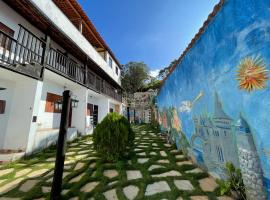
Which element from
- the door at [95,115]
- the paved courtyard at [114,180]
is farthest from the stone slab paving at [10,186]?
the door at [95,115]

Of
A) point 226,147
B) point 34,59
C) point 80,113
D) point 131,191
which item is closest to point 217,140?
point 226,147

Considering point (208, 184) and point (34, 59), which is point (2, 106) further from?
point (208, 184)

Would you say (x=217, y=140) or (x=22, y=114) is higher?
(x=22, y=114)

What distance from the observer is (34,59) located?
5750mm

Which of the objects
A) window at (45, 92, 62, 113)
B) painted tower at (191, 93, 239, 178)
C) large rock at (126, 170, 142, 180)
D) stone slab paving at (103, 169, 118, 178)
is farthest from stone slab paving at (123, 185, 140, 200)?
window at (45, 92, 62, 113)

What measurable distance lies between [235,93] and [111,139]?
3.36 m

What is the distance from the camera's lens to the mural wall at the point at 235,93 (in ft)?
5.91

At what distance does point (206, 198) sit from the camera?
2449mm

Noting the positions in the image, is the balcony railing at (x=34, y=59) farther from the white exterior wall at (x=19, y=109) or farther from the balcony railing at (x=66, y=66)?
the white exterior wall at (x=19, y=109)

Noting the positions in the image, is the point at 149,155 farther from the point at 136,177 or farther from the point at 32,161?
the point at 32,161

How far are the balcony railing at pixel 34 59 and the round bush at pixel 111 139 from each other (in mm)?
3424

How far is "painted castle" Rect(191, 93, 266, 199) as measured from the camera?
1.88m

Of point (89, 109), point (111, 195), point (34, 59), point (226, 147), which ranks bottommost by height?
point (111, 195)

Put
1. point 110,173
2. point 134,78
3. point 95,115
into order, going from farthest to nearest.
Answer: point 134,78 < point 95,115 < point 110,173
